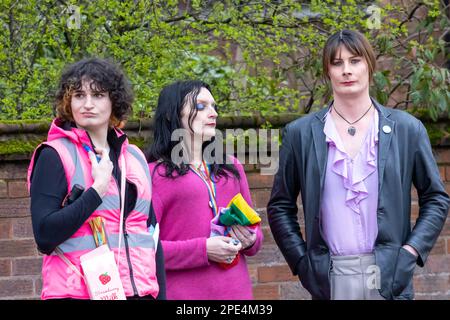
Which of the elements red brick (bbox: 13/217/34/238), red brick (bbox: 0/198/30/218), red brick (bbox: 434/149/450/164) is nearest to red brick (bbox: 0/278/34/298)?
red brick (bbox: 13/217/34/238)

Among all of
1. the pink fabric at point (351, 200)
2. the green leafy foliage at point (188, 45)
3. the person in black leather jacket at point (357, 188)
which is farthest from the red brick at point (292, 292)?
the pink fabric at point (351, 200)

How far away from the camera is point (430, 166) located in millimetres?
4227

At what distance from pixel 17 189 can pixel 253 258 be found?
4.95 ft

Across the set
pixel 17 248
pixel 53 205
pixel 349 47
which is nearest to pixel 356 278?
pixel 349 47

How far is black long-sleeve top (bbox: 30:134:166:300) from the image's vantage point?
11.9 ft

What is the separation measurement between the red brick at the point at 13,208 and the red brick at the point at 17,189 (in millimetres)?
27

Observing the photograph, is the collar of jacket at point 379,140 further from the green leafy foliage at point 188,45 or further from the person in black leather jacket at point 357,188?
the green leafy foliage at point 188,45

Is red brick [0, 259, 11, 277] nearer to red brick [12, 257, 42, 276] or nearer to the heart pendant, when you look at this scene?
red brick [12, 257, 42, 276]

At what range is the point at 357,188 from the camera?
4125 millimetres

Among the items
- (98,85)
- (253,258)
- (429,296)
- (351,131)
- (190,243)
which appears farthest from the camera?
(429,296)

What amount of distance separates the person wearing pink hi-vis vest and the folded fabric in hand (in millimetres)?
368

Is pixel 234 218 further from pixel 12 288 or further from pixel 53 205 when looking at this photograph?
pixel 12 288
